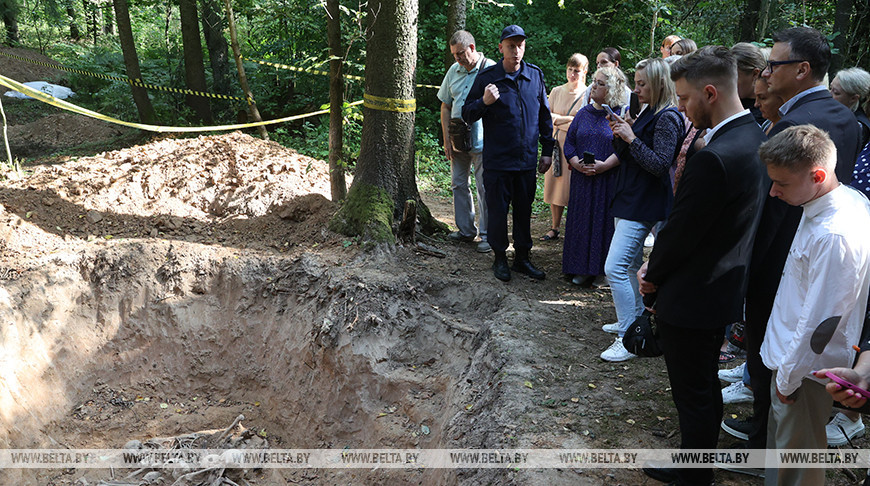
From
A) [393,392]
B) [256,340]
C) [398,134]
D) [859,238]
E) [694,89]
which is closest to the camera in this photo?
[859,238]

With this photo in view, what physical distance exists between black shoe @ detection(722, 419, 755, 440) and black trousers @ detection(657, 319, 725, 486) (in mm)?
582

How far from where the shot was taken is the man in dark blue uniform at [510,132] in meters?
5.38

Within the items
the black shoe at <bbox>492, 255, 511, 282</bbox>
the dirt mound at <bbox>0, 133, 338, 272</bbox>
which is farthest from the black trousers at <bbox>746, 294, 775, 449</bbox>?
the dirt mound at <bbox>0, 133, 338, 272</bbox>

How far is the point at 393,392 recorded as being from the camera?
468cm

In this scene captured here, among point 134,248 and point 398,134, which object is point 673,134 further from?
point 134,248

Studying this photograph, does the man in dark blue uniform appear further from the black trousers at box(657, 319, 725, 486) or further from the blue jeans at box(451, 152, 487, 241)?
the black trousers at box(657, 319, 725, 486)

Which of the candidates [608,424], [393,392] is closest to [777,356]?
[608,424]

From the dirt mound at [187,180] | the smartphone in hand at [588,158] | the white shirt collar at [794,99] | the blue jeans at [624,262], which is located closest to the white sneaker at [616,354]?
the blue jeans at [624,262]

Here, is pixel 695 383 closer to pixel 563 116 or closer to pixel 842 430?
pixel 842 430

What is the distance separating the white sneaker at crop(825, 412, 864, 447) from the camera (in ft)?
10.7

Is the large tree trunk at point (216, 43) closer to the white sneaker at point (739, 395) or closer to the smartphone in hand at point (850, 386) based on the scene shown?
the white sneaker at point (739, 395)

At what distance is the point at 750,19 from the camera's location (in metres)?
10.8

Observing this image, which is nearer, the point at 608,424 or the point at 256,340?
the point at 608,424

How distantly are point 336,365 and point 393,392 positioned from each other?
57 centimetres
